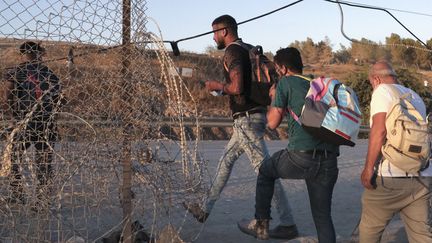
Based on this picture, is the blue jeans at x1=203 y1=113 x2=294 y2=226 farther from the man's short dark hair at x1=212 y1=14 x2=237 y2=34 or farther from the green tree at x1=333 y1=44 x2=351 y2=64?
the green tree at x1=333 y1=44 x2=351 y2=64

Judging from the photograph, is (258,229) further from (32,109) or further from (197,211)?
(32,109)

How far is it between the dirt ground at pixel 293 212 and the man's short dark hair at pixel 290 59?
5.26 ft

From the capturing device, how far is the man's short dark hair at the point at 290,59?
555 centimetres

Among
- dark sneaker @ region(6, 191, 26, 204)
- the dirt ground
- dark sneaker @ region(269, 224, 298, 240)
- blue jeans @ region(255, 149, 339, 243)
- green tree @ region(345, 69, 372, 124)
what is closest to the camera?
dark sneaker @ region(6, 191, 26, 204)

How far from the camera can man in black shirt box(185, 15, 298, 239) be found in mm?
6016

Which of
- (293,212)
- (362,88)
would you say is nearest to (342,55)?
(362,88)

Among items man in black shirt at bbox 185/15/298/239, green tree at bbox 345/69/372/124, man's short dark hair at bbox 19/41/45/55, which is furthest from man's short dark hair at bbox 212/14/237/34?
green tree at bbox 345/69/372/124

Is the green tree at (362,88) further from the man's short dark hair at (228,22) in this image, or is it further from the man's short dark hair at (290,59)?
the man's short dark hair at (290,59)

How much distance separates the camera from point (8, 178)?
435 centimetres

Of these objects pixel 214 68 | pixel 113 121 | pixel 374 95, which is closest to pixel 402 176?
pixel 374 95

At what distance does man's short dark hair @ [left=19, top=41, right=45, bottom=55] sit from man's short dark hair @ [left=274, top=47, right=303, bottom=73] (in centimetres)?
203

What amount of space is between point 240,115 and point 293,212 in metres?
2.16

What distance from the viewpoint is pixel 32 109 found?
14.3 ft

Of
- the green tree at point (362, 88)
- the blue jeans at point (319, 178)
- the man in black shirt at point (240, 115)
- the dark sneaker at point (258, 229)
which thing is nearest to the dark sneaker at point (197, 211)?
the man in black shirt at point (240, 115)
